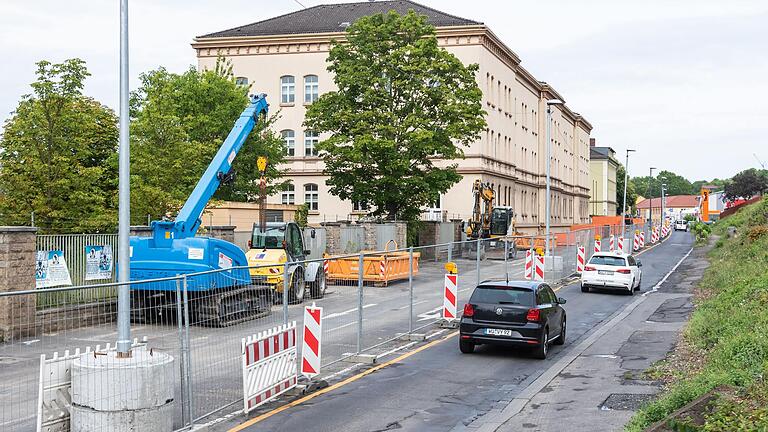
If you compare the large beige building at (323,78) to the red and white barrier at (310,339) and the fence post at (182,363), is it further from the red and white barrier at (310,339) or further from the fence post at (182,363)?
the fence post at (182,363)

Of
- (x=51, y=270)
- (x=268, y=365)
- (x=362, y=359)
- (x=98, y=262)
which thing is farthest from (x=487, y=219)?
(x=268, y=365)

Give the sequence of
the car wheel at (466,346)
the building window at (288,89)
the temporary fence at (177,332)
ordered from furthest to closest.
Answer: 1. the building window at (288,89)
2. the car wheel at (466,346)
3. the temporary fence at (177,332)

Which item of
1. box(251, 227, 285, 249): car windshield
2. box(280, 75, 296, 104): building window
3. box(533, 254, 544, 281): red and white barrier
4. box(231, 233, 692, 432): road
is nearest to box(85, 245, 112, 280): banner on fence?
box(251, 227, 285, 249): car windshield

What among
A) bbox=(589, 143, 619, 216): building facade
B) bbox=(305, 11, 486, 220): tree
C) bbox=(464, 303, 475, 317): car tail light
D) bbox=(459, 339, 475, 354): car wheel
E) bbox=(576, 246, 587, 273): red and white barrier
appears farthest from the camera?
bbox=(589, 143, 619, 216): building facade

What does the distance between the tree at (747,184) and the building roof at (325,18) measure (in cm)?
5318

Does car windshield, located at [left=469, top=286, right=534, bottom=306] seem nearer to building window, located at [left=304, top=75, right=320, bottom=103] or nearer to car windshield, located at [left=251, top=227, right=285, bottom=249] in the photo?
car windshield, located at [left=251, top=227, right=285, bottom=249]

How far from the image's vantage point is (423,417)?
10.9 metres

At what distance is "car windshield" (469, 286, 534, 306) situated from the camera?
51.4ft

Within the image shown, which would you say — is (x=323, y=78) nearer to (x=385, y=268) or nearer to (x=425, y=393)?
(x=385, y=268)

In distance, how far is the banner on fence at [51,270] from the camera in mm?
18859

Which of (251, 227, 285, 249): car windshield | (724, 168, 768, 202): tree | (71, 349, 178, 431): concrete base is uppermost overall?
(724, 168, 768, 202): tree

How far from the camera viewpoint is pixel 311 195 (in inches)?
2446

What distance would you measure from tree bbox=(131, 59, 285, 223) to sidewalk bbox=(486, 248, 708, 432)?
18142mm

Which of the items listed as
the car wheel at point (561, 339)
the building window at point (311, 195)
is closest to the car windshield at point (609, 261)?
the car wheel at point (561, 339)
